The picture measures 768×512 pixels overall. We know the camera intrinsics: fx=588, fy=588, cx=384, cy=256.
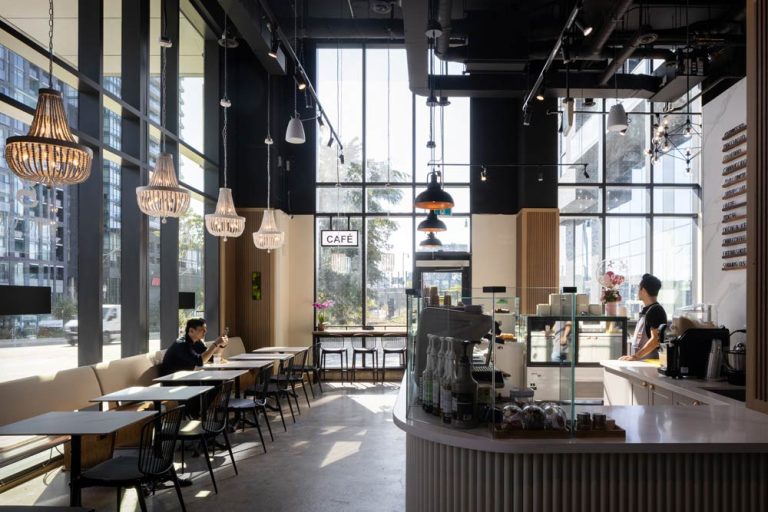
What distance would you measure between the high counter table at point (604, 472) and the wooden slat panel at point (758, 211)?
1.99 ft

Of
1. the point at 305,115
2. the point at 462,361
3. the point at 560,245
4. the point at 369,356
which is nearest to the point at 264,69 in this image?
the point at 305,115

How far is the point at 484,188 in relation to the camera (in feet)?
37.2

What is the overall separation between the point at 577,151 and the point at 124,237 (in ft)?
27.5

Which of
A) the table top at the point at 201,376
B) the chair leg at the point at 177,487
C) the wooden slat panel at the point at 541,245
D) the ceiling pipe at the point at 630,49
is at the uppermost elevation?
the ceiling pipe at the point at 630,49

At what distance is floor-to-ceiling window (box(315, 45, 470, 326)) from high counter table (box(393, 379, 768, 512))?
→ 8820mm

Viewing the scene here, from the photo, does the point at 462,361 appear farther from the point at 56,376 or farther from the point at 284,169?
the point at 284,169

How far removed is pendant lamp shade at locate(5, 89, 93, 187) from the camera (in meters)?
3.44

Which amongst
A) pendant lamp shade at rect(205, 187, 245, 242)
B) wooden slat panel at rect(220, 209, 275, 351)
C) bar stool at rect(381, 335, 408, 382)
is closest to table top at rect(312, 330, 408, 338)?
bar stool at rect(381, 335, 408, 382)

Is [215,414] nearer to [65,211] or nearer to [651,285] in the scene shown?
[65,211]

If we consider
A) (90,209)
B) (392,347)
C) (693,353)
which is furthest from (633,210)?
(90,209)

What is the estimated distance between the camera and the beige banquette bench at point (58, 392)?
4.57 meters

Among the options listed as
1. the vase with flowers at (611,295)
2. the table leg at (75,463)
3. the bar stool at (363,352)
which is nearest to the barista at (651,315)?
the vase with flowers at (611,295)

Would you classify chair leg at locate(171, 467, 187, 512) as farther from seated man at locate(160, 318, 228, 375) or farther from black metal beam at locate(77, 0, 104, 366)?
black metal beam at locate(77, 0, 104, 366)

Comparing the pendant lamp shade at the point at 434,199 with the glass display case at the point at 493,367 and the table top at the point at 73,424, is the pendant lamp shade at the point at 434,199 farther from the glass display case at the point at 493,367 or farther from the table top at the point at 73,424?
the table top at the point at 73,424
